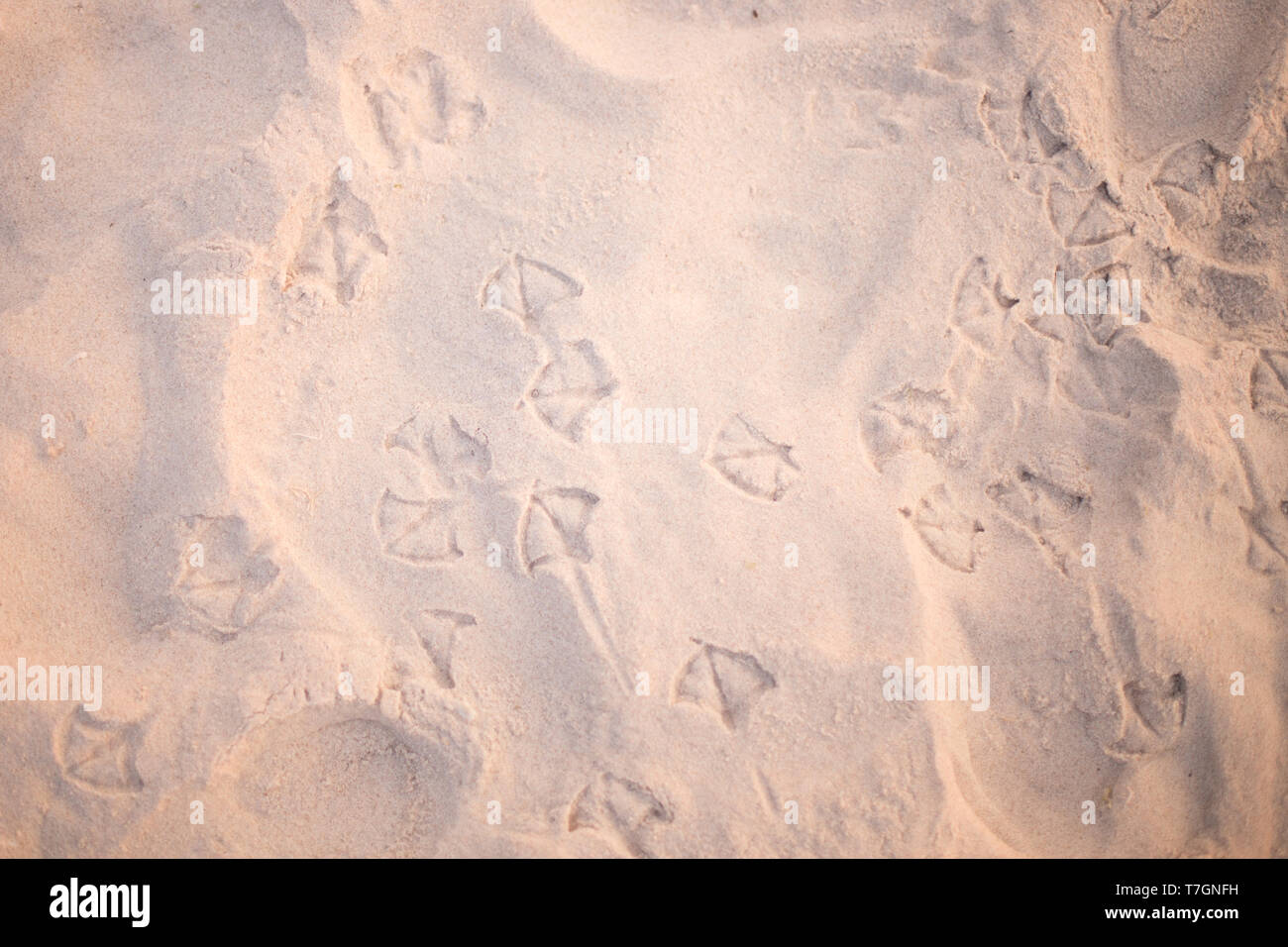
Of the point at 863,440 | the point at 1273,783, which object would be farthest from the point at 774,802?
the point at 1273,783

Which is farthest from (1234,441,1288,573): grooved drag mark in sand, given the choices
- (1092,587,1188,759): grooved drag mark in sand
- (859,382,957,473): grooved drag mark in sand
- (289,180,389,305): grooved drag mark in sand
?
(289,180,389,305): grooved drag mark in sand

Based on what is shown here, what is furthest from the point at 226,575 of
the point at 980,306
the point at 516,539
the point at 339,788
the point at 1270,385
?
the point at 1270,385

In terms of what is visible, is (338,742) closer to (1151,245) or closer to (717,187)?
(717,187)

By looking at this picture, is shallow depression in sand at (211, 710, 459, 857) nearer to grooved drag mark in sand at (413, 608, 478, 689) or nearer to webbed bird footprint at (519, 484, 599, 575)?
grooved drag mark in sand at (413, 608, 478, 689)

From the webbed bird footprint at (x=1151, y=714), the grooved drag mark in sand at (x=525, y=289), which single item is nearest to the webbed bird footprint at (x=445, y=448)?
the grooved drag mark in sand at (x=525, y=289)

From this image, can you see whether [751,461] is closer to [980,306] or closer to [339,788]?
[980,306]
